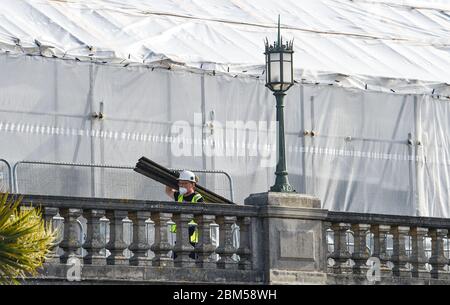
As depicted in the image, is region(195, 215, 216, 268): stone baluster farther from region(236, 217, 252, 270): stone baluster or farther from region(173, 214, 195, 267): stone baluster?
region(236, 217, 252, 270): stone baluster

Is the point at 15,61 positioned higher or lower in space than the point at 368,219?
higher

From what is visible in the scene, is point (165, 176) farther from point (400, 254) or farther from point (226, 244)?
point (400, 254)

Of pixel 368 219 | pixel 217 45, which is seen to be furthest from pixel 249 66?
pixel 368 219

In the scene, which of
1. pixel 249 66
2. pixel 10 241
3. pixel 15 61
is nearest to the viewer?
pixel 10 241

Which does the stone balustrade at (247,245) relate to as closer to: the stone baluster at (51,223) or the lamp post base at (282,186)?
the stone baluster at (51,223)

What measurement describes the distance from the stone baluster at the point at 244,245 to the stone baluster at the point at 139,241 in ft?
4.69

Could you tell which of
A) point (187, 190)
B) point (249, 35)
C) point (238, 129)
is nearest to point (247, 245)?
point (187, 190)

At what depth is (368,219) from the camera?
27.3m

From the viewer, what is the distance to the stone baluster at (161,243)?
997 inches

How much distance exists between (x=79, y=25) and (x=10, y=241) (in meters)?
12.1

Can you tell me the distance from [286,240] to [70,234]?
10.3 feet

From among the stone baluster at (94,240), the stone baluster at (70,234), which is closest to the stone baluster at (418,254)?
the stone baluster at (94,240)

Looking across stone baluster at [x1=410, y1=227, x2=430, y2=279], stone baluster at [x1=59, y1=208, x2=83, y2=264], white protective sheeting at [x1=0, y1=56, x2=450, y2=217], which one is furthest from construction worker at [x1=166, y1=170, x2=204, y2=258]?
white protective sheeting at [x1=0, y1=56, x2=450, y2=217]

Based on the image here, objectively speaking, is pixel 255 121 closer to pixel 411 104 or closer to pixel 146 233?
pixel 411 104
